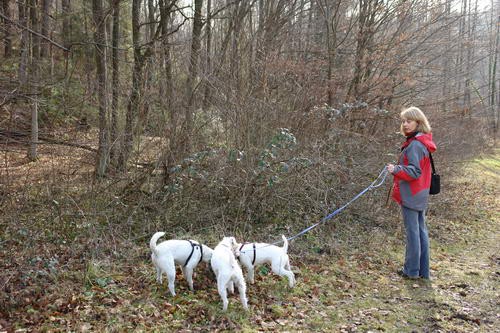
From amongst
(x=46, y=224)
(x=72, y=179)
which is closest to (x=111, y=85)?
(x=72, y=179)

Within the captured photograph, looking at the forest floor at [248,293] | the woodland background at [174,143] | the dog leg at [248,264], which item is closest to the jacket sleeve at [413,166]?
the forest floor at [248,293]

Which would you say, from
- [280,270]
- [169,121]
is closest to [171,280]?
[280,270]

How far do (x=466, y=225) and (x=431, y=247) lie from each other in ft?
8.17

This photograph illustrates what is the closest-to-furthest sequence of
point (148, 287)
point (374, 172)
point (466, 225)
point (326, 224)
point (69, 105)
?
point (148, 287)
point (69, 105)
point (326, 224)
point (374, 172)
point (466, 225)

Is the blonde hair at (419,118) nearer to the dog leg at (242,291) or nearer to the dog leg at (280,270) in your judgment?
the dog leg at (280,270)

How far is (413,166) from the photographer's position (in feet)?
19.3

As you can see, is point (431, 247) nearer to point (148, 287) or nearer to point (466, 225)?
point (466, 225)

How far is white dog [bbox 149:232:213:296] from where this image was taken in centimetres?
501

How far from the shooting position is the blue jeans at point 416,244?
616 centimetres

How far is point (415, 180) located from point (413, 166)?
0.77 ft

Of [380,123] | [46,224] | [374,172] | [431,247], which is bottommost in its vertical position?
[431,247]

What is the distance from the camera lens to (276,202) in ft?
26.8

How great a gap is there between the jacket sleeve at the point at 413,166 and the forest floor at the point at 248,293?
1.54 meters

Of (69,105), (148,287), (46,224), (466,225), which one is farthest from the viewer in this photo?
(466,225)
